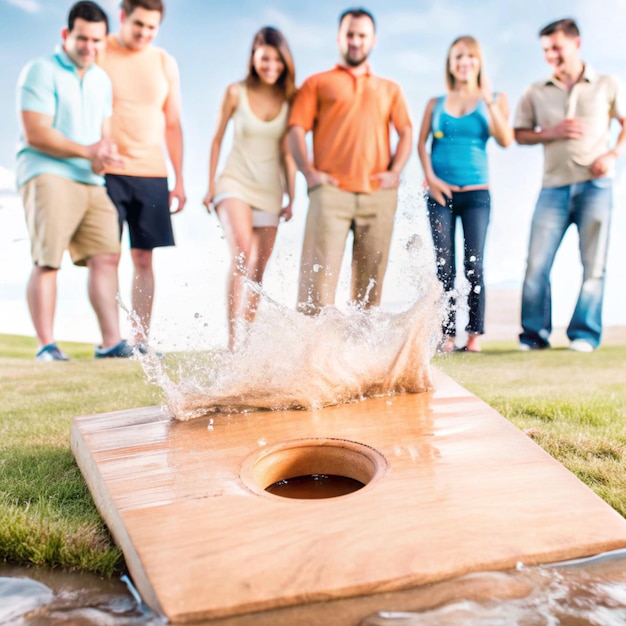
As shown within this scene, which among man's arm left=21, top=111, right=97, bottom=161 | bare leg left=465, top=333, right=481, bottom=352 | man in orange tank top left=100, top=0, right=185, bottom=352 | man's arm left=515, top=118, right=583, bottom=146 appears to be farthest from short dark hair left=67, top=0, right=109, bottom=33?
bare leg left=465, top=333, right=481, bottom=352

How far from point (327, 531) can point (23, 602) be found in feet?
1.90

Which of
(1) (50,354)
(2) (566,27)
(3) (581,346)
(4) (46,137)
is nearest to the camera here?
(4) (46,137)

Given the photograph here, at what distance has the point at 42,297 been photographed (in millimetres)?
4512

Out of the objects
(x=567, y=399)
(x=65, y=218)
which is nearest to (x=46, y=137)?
(x=65, y=218)

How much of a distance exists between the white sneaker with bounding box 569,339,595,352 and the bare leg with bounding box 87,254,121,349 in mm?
3187

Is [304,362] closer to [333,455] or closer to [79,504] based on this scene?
[333,455]

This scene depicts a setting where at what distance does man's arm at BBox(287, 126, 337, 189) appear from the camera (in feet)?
14.6

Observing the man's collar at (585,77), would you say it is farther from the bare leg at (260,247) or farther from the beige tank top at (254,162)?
the bare leg at (260,247)

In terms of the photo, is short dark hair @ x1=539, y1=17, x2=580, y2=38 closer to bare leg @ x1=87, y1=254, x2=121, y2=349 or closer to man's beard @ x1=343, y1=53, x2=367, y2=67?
man's beard @ x1=343, y1=53, x2=367, y2=67

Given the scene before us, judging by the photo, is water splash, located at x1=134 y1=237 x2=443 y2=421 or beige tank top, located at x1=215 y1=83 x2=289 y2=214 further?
beige tank top, located at x1=215 y1=83 x2=289 y2=214

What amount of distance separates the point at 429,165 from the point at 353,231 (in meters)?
0.84

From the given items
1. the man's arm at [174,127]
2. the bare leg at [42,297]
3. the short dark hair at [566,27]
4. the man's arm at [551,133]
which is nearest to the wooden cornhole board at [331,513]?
the bare leg at [42,297]

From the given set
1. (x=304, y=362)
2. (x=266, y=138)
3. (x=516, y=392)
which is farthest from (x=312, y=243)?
(x=304, y=362)

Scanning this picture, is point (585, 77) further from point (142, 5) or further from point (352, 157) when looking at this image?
point (142, 5)
